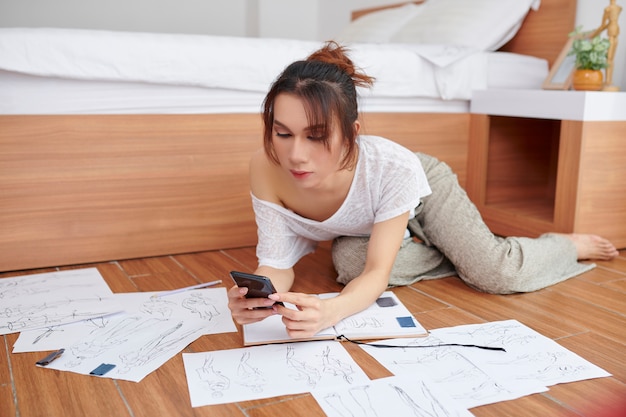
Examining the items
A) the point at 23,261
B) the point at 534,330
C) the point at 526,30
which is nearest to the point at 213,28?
the point at 526,30

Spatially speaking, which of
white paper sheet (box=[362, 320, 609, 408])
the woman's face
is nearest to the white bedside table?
white paper sheet (box=[362, 320, 609, 408])

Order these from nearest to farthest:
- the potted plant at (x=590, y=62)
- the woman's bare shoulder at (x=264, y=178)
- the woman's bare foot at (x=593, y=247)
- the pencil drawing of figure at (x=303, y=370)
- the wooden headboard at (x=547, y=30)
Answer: the pencil drawing of figure at (x=303, y=370), the woman's bare shoulder at (x=264, y=178), the woman's bare foot at (x=593, y=247), the potted plant at (x=590, y=62), the wooden headboard at (x=547, y=30)

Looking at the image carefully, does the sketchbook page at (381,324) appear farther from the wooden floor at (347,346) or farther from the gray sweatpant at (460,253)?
the gray sweatpant at (460,253)

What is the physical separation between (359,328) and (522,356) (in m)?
0.30

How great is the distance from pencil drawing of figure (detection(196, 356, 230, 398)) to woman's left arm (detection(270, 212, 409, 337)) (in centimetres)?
14

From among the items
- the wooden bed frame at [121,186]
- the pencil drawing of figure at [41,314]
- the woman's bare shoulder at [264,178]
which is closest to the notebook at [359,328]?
the woman's bare shoulder at [264,178]

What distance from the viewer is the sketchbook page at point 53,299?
49.0 inches

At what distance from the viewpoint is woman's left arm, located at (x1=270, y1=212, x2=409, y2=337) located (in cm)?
104

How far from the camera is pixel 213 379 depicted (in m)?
0.99

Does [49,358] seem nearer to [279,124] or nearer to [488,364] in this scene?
[279,124]

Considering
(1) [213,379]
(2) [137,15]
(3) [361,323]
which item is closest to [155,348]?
(1) [213,379]

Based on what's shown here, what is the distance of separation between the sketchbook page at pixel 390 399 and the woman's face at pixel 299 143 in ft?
1.26

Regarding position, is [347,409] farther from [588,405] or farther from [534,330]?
[534,330]

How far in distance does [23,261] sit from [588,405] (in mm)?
1366
